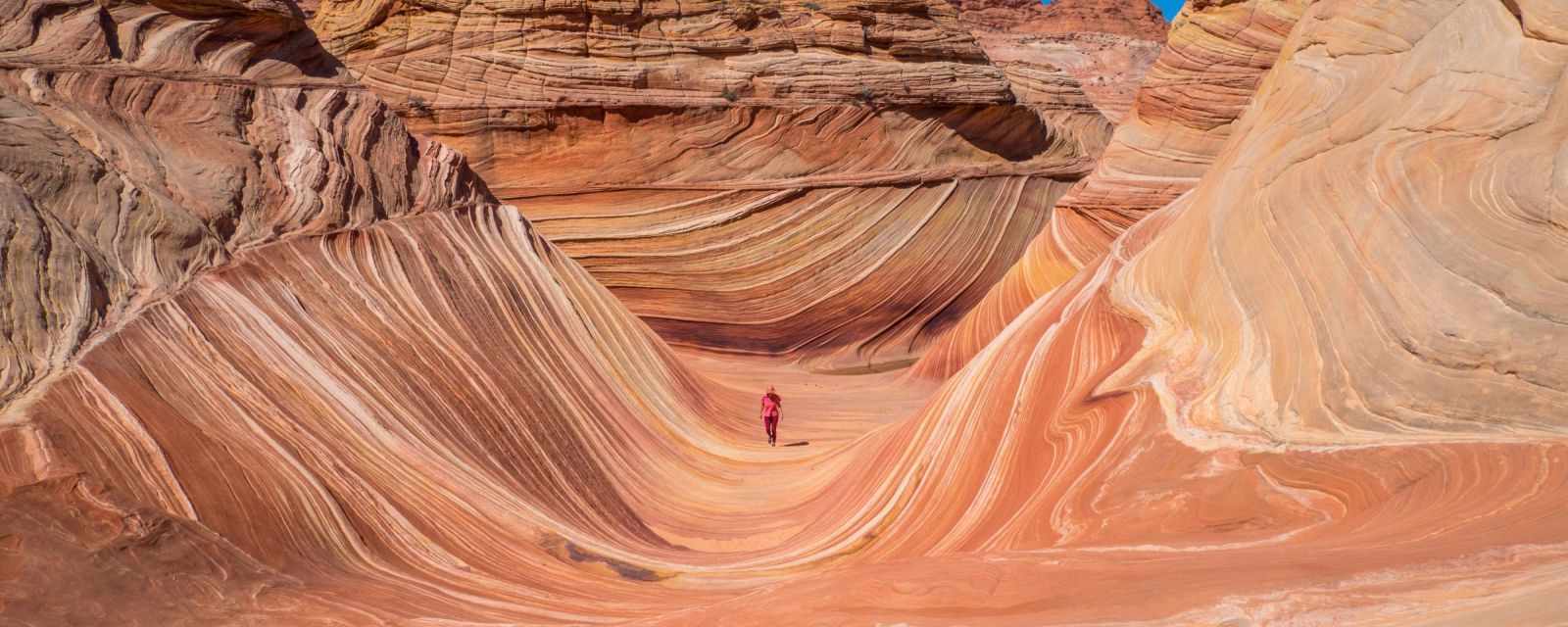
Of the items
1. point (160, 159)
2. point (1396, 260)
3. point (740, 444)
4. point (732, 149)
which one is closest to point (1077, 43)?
point (732, 149)

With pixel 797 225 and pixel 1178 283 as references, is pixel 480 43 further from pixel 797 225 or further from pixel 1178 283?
pixel 1178 283

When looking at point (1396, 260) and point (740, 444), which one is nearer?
point (1396, 260)

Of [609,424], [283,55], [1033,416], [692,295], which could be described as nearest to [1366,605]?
[1033,416]

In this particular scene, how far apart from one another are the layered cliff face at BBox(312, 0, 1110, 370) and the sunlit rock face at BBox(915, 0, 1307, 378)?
2471 mm

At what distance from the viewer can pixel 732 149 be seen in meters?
15.4

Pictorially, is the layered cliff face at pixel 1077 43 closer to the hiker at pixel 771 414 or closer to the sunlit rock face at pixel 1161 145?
the sunlit rock face at pixel 1161 145

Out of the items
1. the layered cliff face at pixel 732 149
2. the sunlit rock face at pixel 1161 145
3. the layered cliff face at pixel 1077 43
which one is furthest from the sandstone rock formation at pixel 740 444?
the layered cliff face at pixel 1077 43

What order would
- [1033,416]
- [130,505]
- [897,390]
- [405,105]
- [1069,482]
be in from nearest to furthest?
[130,505], [1069,482], [1033,416], [897,390], [405,105]

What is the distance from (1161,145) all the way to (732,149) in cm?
520

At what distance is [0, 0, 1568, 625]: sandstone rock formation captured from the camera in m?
4.09

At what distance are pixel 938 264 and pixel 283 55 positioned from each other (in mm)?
8325

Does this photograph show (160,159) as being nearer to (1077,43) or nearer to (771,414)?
(771,414)

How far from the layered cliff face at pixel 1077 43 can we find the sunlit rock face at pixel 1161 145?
20.0 ft

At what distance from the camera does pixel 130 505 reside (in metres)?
4.67
